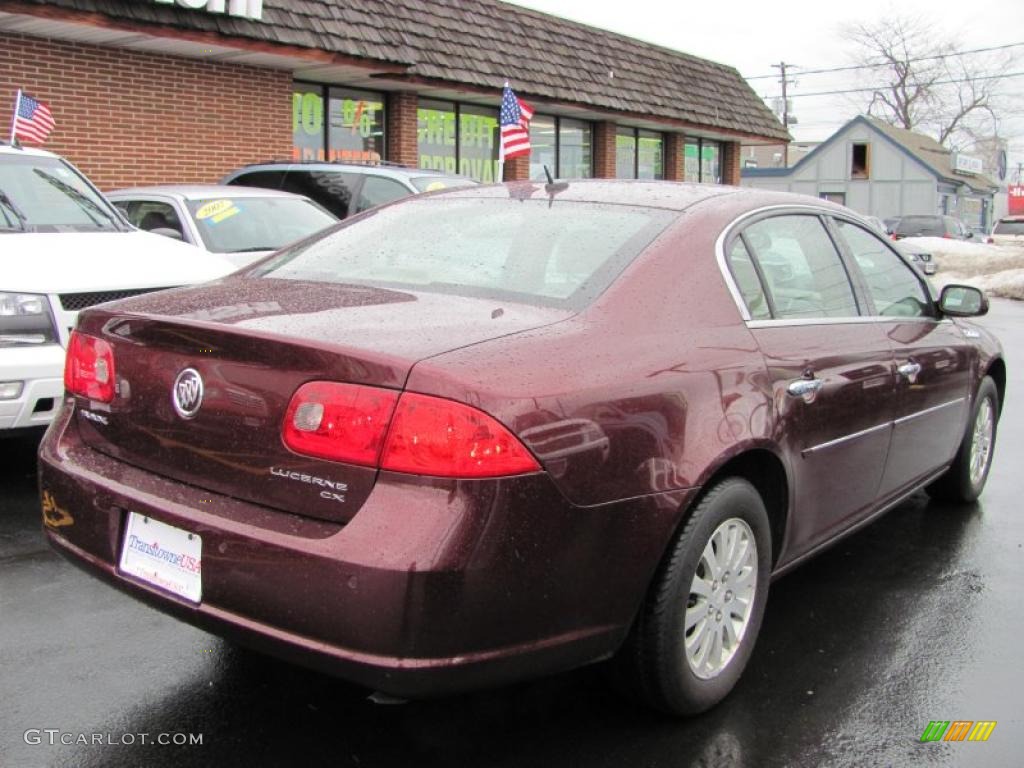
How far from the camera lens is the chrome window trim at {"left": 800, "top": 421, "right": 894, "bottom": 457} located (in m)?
3.51

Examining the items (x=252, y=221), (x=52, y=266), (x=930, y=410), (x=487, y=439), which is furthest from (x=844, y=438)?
(x=252, y=221)

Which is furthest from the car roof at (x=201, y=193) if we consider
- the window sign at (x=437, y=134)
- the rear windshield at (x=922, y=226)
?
the rear windshield at (x=922, y=226)

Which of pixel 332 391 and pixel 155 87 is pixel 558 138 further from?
pixel 332 391

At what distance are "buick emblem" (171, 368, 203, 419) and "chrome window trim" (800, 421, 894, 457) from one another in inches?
74.0

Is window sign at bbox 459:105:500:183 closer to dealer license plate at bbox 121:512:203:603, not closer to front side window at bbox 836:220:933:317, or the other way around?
front side window at bbox 836:220:933:317

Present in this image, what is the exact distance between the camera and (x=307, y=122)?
15219mm

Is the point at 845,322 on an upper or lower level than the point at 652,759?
upper

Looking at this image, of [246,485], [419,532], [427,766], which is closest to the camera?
Answer: [419,532]

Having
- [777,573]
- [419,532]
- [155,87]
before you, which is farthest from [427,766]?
[155,87]

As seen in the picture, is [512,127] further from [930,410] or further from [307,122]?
[930,410]

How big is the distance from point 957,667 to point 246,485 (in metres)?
2.43

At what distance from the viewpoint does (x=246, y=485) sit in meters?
2.66

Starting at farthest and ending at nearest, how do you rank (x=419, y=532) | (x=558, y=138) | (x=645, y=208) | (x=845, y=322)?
(x=558, y=138) → (x=845, y=322) → (x=645, y=208) → (x=419, y=532)

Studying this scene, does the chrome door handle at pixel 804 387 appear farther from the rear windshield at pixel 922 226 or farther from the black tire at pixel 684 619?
the rear windshield at pixel 922 226
